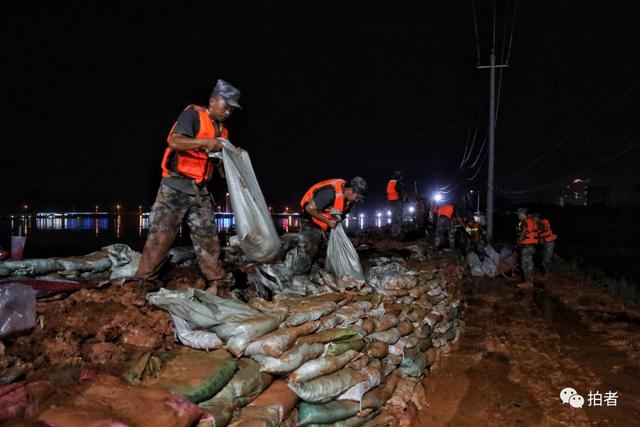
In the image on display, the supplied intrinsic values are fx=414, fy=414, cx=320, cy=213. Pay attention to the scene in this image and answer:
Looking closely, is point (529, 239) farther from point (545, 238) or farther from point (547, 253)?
point (547, 253)

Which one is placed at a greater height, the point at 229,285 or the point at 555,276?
the point at 229,285

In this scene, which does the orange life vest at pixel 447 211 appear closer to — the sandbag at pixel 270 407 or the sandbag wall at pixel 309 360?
the sandbag wall at pixel 309 360

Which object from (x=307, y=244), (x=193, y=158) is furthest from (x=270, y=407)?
(x=307, y=244)

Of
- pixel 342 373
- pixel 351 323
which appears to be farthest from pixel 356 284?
pixel 342 373

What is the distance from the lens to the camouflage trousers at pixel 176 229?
3.20m

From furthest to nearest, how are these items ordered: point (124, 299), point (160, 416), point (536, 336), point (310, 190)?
point (536, 336), point (310, 190), point (124, 299), point (160, 416)

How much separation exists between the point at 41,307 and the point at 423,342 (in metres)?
3.58

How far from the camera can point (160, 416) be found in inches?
64.9

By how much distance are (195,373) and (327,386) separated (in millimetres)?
987

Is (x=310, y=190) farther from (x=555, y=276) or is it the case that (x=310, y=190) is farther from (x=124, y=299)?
(x=555, y=276)

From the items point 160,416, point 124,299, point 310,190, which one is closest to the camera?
point 160,416

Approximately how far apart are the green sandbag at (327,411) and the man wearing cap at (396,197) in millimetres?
8724

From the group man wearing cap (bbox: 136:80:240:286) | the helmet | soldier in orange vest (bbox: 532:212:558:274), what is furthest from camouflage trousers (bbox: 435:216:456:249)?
man wearing cap (bbox: 136:80:240:286)

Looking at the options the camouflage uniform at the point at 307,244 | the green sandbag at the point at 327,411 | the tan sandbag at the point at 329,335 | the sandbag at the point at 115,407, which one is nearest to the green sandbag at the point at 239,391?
the sandbag at the point at 115,407
